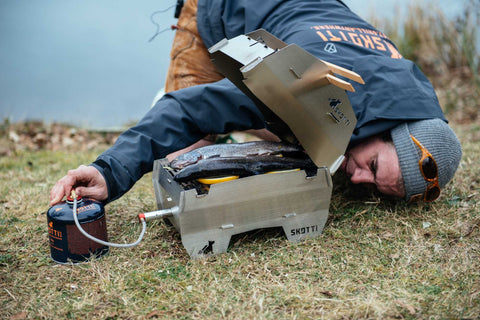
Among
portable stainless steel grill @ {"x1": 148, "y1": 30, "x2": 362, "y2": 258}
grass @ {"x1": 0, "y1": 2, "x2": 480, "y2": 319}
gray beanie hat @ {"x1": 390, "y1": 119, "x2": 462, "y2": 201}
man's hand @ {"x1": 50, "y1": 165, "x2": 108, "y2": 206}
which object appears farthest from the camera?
gray beanie hat @ {"x1": 390, "y1": 119, "x2": 462, "y2": 201}

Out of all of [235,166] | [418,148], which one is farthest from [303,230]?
[418,148]

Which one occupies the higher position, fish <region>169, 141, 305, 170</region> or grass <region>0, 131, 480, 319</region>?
fish <region>169, 141, 305, 170</region>

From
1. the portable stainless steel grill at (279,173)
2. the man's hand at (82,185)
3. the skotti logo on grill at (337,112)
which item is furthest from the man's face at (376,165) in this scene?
the man's hand at (82,185)

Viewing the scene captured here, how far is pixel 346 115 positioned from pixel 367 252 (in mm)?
668

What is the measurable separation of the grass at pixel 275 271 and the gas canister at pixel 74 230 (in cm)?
5

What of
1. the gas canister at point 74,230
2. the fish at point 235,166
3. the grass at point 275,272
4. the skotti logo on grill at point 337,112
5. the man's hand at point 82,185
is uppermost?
the skotti logo on grill at point 337,112

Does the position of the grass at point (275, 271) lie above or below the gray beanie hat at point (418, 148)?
below

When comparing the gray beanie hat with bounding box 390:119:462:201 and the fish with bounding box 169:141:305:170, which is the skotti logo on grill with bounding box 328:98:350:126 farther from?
the gray beanie hat with bounding box 390:119:462:201

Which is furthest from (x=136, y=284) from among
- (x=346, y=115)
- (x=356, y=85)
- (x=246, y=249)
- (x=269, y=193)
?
(x=356, y=85)

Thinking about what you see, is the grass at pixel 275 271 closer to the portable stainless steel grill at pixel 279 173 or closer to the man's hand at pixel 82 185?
the portable stainless steel grill at pixel 279 173

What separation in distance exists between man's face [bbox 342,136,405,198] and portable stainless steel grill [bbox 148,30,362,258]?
334 mm

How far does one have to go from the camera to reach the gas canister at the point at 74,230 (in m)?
1.84

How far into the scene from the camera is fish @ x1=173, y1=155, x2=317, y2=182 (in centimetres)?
194

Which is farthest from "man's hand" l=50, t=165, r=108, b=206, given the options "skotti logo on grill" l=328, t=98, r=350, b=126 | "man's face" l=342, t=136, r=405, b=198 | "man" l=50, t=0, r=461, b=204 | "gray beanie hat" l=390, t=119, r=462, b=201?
"gray beanie hat" l=390, t=119, r=462, b=201
